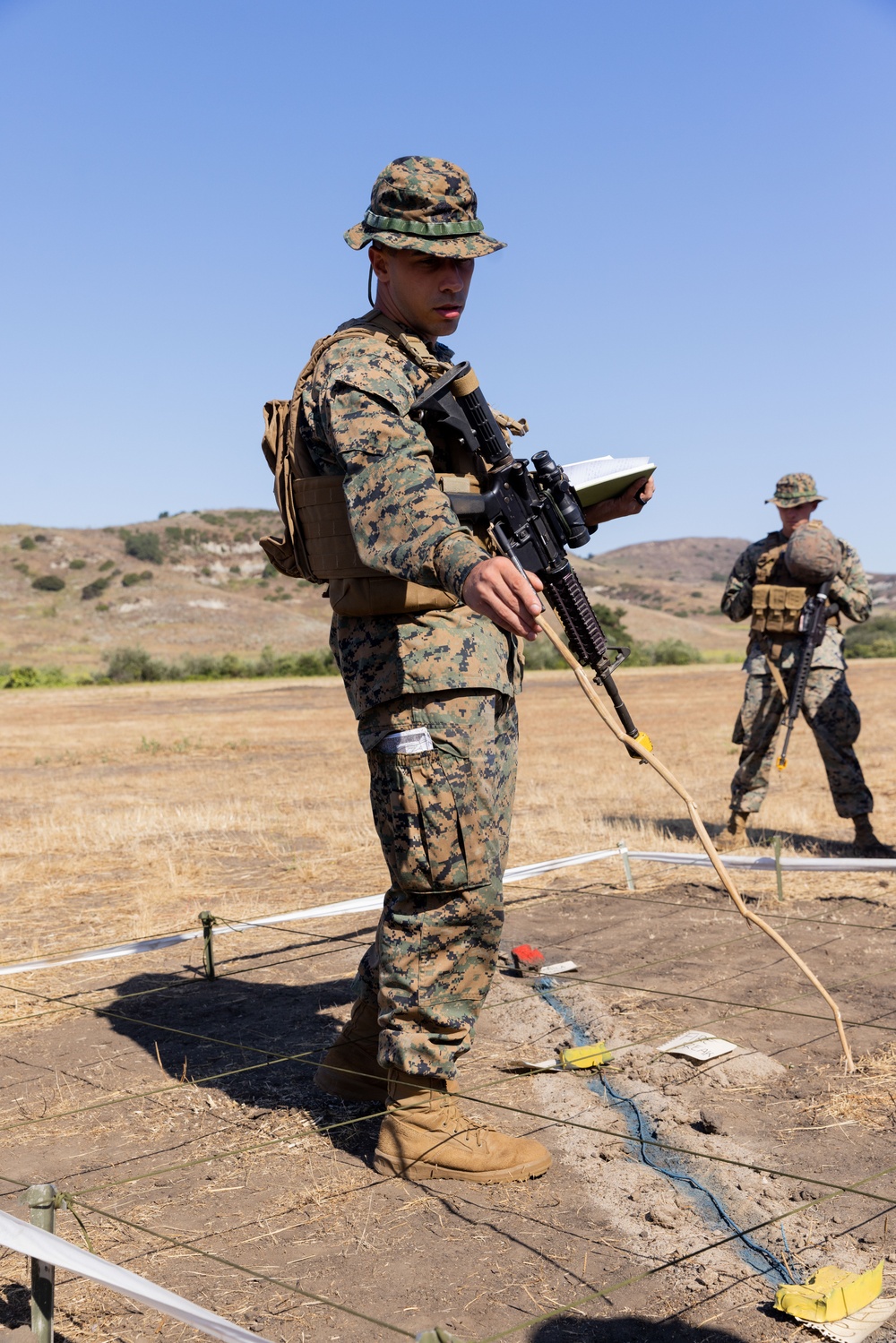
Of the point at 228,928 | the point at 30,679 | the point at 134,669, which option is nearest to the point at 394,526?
the point at 228,928

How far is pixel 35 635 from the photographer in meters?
62.1

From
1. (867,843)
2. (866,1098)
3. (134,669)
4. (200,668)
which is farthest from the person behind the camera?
(200,668)

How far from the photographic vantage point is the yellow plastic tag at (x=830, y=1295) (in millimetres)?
2699

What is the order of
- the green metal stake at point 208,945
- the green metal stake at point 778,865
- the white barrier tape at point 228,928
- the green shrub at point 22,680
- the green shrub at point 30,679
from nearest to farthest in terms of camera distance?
the green metal stake at point 208,945 < the white barrier tape at point 228,928 < the green metal stake at point 778,865 < the green shrub at point 22,680 < the green shrub at point 30,679

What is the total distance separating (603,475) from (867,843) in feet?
18.7

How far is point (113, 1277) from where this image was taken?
7.16 ft

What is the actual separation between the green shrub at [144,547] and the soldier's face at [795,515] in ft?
295

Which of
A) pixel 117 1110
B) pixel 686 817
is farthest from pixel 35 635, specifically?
pixel 117 1110

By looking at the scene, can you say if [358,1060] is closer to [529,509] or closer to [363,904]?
[529,509]

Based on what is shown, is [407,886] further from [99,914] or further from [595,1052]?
[99,914]

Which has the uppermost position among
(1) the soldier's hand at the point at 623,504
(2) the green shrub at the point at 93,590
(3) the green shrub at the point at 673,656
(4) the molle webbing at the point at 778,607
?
(2) the green shrub at the point at 93,590

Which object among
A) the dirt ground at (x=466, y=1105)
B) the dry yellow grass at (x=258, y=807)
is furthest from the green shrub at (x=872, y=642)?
the dirt ground at (x=466, y=1105)

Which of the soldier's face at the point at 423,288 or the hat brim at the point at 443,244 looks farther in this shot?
the soldier's face at the point at 423,288

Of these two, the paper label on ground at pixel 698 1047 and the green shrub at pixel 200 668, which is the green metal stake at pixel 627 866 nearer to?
the paper label on ground at pixel 698 1047
